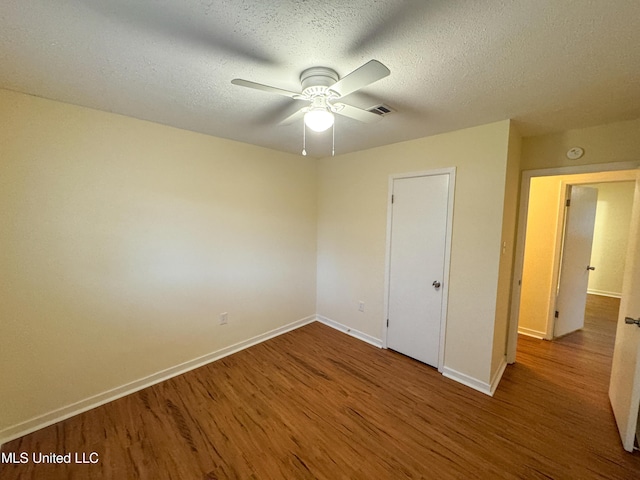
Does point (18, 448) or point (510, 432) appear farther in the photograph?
point (510, 432)

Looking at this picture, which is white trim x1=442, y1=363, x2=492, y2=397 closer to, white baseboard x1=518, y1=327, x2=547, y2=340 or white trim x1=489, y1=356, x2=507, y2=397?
white trim x1=489, y1=356, x2=507, y2=397

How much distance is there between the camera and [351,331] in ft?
11.0

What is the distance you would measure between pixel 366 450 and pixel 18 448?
232cm

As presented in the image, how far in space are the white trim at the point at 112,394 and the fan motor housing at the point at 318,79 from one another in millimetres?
2683

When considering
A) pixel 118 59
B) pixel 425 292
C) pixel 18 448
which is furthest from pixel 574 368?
pixel 18 448

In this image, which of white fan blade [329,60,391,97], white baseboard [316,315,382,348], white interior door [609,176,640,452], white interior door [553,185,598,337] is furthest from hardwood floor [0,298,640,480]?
white fan blade [329,60,391,97]

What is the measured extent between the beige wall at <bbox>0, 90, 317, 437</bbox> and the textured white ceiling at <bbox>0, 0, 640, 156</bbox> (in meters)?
0.31

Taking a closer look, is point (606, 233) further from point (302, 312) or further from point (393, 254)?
point (302, 312)

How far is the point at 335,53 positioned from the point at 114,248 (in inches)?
86.3

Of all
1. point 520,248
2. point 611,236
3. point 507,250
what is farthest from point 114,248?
point 611,236

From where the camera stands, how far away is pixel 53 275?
72.1 inches

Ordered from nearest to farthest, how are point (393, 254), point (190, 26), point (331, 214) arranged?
point (190, 26)
point (393, 254)
point (331, 214)

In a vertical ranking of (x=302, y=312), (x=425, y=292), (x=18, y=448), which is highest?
(x=425, y=292)

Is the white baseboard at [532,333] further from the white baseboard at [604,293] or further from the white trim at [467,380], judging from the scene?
→ the white baseboard at [604,293]
